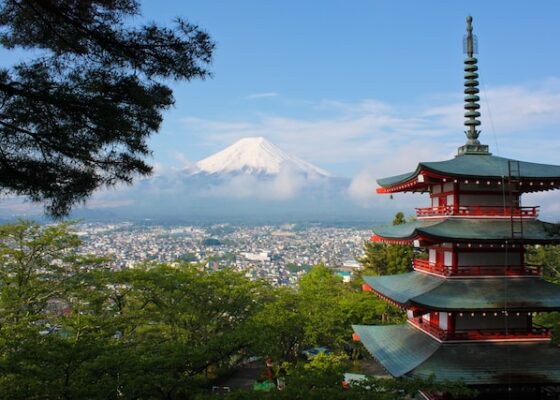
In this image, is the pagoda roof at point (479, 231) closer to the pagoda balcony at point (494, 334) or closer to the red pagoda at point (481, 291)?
the red pagoda at point (481, 291)

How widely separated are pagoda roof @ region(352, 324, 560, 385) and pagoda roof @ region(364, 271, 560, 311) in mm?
1177

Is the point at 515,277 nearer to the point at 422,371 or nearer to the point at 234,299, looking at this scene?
the point at 422,371

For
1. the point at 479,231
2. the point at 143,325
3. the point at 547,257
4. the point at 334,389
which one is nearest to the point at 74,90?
the point at 334,389

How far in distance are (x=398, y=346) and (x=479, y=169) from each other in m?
5.44

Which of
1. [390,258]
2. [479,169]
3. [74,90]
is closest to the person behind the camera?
[74,90]

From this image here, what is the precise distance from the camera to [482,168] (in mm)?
12617

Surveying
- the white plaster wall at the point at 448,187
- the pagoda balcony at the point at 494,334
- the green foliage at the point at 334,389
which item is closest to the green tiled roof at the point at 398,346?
the pagoda balcony at the point at 494,334

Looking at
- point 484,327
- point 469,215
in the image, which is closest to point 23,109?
point 469,215

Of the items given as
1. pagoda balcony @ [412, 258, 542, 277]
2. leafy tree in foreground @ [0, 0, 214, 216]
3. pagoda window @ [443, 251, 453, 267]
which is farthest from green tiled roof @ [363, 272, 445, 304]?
leafy tree in foreground @ [0, 0, 214, 216]

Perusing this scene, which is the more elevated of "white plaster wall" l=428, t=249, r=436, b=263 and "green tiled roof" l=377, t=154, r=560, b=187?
"green tiled roof" l=377, t=154, r=560, b=187

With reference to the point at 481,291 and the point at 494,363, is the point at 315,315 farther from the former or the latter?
the point at 494,363

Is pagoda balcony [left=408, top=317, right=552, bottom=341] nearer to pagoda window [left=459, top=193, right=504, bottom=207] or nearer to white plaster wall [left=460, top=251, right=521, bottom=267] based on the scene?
white plaster wall [left=460, top=251, right=521, bottom=267]

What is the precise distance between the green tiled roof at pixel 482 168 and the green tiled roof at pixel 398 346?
14.8 ft

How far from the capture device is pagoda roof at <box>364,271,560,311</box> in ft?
36.6
